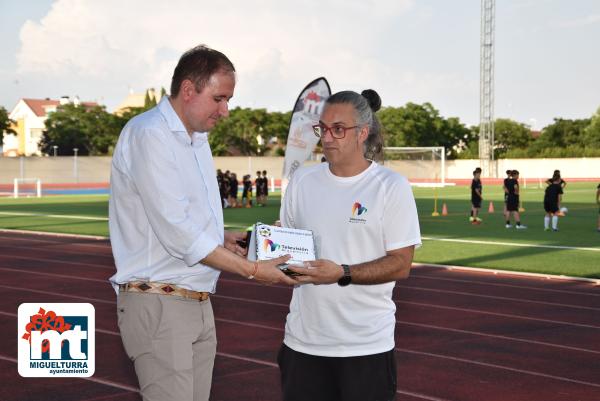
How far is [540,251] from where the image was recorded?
62.5 feet

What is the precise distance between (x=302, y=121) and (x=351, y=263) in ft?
41.0

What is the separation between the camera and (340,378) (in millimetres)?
3838

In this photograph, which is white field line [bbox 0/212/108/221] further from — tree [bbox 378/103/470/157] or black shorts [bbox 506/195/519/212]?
tree [bbox 378/103/470/157]

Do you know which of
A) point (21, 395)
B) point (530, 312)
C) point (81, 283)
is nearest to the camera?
point (21, 395)

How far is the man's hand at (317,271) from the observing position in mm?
3607

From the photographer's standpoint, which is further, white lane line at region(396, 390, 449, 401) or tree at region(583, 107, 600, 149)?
tree at region(583, 107, 600, 149)

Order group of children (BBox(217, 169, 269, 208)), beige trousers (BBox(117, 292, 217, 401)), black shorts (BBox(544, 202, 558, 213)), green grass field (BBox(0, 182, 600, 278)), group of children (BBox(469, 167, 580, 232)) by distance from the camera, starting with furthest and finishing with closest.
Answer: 1. group of children (BBox(217, 169, 269, 208))
2. group of children (BBox(469, 167, 580, 232))
3. black shorts (BBox(544, 202, 558, 213))
4. green grass field (BBox(0, 182, 600, 278))
5. beige trousers (BBox(117, 292, 217, 401))

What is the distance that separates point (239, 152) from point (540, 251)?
83.3 meters

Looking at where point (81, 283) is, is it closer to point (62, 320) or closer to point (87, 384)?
point (62, 320)

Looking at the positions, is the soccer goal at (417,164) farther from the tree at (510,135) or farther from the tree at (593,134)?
the tree at (510,135)

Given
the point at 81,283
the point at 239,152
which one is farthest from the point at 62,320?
the point at 239,152

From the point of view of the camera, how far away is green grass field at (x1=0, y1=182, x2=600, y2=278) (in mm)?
16984

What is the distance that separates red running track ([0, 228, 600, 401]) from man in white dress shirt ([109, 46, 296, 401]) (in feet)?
11.4

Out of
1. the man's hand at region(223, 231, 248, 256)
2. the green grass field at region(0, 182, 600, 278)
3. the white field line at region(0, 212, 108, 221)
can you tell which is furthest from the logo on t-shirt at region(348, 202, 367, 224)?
the white field line at region(0, 212, 108, 221)
